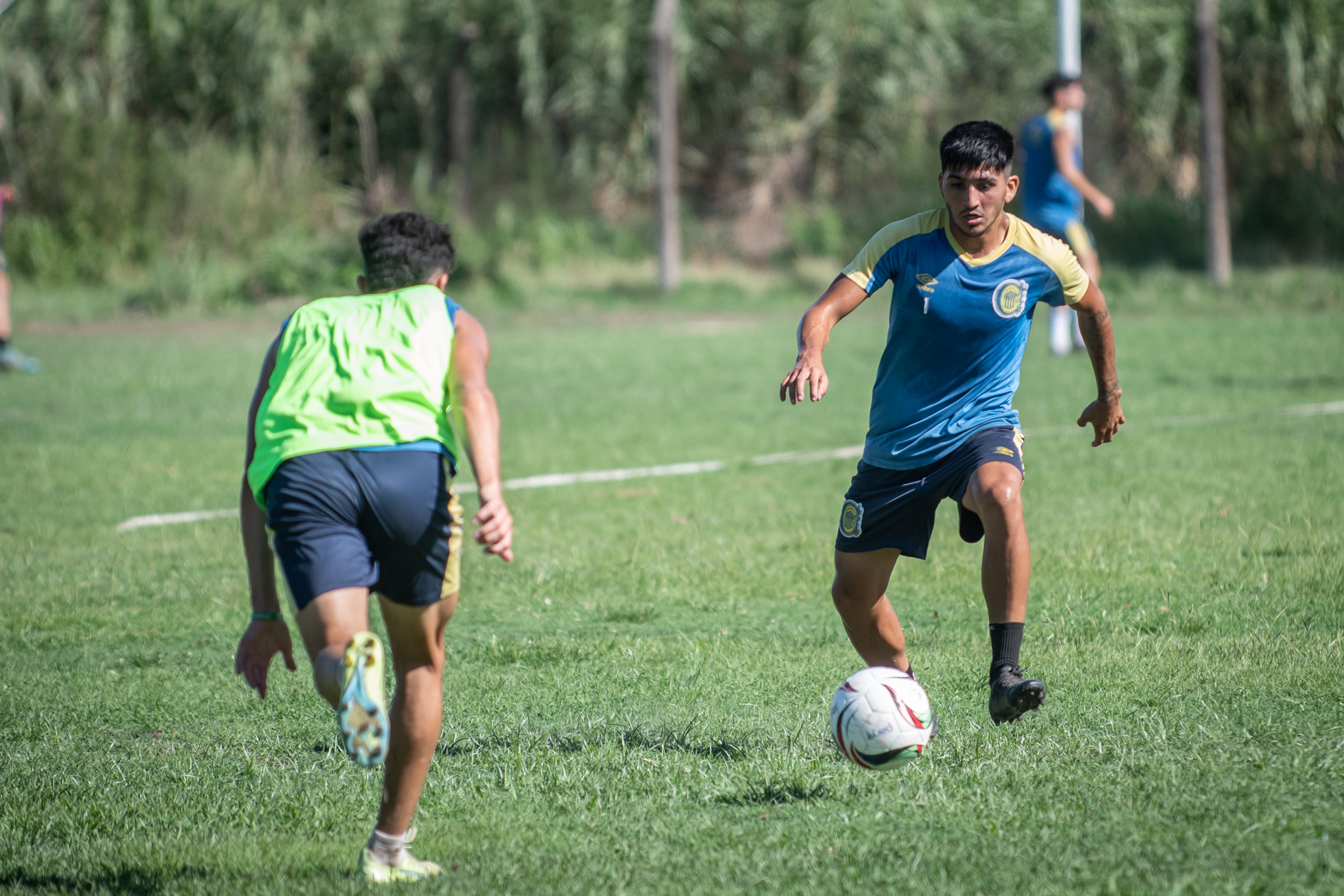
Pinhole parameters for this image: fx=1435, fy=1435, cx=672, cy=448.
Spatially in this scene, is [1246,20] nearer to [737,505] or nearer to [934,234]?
[737,505]

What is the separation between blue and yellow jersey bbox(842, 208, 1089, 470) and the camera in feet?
15.7

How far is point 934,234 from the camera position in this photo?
4.86 meters

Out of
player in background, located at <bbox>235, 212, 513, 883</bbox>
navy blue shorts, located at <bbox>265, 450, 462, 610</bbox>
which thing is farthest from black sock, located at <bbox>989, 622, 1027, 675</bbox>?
navy blue shorts, located at <bbox>265, 450, 462, 610</bbox>

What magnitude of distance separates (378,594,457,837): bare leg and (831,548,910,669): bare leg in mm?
1599

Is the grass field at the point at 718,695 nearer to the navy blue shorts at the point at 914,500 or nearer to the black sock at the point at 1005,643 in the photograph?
the black sock at the point at 1005,643

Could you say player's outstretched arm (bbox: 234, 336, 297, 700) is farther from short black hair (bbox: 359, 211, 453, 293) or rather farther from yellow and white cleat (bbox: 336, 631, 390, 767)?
yellow and white cleat (bbox: 336, 631, 390, 767)

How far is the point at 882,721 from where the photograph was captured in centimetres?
416

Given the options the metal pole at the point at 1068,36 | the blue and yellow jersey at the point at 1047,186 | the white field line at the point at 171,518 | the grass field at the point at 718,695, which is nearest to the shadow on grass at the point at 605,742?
the grass field at the point at 718,695

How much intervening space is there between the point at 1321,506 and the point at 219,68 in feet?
81.8

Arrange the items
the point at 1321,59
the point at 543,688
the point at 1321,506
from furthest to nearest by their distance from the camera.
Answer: the point at 1321,59 → the point at 1321,506 → the point at 543,688

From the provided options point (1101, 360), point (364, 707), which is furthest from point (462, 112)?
point (364, 707)

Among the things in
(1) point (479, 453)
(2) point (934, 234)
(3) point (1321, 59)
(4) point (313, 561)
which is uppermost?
(3) point (1321, 59)

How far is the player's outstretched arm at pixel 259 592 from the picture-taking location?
3775 millimetres

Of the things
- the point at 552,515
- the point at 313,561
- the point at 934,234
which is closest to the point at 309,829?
the point at 313,561
